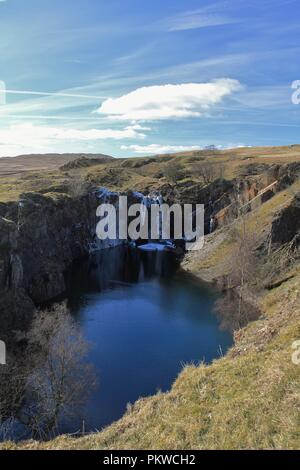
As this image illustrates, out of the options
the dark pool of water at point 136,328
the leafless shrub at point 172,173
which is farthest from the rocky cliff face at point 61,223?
the leafless shrub at point 172,173

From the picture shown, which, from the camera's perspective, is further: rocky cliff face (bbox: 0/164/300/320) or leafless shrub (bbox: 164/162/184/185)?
leafless shrub (bbox: 164/162/184/185)

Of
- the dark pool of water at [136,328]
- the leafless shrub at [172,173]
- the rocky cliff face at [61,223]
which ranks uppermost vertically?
the leafless shrub at [172,173]

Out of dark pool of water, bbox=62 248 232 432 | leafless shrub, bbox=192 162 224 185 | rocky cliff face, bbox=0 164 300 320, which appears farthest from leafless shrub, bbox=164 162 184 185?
dark pool of water, bbox=62 248 232 432

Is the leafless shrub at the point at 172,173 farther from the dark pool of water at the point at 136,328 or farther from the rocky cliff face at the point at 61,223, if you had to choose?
the dark pool of water at the point at 136,328

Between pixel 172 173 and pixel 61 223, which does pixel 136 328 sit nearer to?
pixel 61 223

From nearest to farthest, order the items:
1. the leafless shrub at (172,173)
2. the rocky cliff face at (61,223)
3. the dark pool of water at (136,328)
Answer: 1. the dark pool of water at (136,328)
2. the rocky cliff face at (61,223)
3. the leafless shrub at (172,173)

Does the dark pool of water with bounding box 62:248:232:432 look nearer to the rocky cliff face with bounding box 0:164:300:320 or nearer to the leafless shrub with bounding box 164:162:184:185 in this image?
the rocky cliff face with bounding box 0:164:300:320

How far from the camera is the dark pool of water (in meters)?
40.8

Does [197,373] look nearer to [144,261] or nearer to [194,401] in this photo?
[194,401]

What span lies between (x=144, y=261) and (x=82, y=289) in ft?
95.1

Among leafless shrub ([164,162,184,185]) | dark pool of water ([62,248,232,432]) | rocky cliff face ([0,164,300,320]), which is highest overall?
leafless shrub ([164,162,184,185])

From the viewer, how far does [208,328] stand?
189ft

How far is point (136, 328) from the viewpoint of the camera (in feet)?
190

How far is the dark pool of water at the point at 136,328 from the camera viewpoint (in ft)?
134
